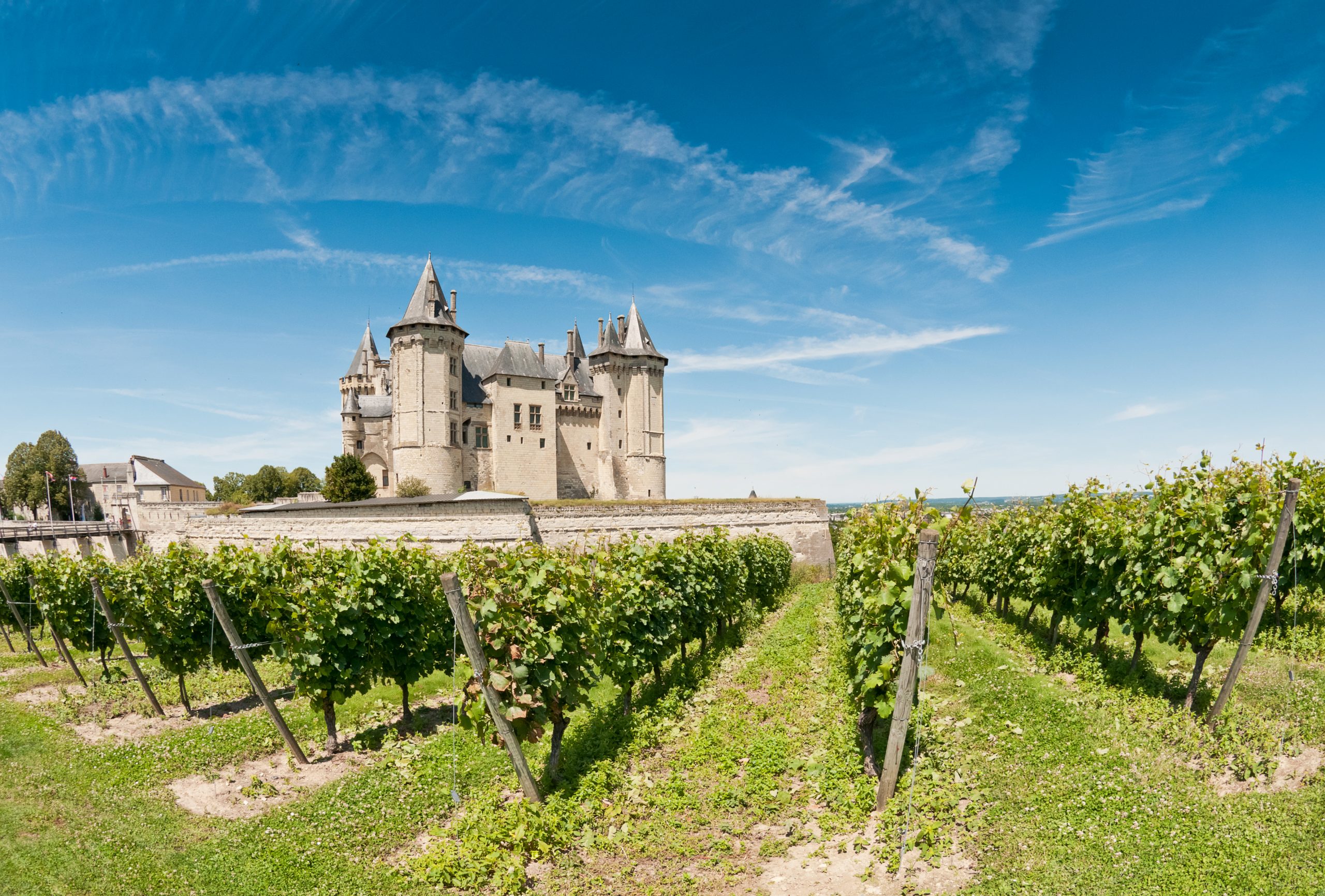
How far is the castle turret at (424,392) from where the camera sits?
126 feet

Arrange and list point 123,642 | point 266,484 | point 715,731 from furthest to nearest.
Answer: point 266,484
point 123,642
point 715,731

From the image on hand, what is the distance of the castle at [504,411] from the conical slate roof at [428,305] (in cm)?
8

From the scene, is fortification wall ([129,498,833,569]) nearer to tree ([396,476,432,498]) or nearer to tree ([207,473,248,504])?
tree ([396,476,432,498])

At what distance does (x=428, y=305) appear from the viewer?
39188 mm

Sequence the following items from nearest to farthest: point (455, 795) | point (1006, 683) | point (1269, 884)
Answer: point (1269, 884) → point (455, 795) → point (1006, 683)

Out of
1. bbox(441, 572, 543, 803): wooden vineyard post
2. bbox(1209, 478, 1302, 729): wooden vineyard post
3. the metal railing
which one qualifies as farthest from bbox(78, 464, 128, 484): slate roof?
bbox(1209, 478, 1302, 729): wooden vineyard post

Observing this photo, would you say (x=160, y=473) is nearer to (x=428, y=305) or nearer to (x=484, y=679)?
(x=428, y=305)

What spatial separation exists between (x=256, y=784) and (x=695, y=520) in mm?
25140

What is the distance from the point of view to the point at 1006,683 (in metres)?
9.37

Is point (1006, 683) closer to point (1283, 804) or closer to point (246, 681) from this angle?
point (1283, 804)

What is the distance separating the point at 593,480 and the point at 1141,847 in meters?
42.7

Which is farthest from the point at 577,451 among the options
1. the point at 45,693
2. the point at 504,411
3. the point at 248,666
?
the point at 248,666

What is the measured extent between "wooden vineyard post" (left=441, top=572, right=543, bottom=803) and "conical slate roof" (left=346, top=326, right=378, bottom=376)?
1766 inches

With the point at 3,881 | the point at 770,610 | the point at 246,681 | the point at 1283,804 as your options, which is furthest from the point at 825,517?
the point at 3,881
